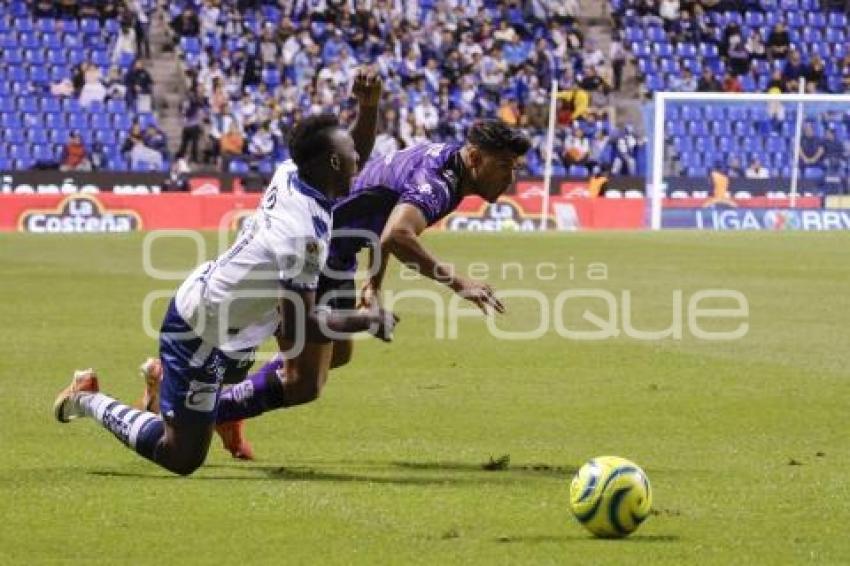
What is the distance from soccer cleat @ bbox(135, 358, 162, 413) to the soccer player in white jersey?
96 centimetres

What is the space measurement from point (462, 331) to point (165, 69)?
2708 centimetres

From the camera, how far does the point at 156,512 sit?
29.5 feet

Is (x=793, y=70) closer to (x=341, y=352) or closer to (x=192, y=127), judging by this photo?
(x=192, y=127)

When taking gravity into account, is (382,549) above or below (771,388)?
above

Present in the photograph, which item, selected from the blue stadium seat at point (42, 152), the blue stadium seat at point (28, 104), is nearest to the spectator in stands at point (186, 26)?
the blue stadium seat at point (28, 104)

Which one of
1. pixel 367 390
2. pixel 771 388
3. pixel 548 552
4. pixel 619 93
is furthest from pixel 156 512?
pixel 619 93

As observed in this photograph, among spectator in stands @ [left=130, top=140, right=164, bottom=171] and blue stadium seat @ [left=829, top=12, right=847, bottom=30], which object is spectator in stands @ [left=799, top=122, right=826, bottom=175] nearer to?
blue stadium seat @ [left=829, top=12, right=847, bottom=30]

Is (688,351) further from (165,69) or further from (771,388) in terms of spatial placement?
(165,69)

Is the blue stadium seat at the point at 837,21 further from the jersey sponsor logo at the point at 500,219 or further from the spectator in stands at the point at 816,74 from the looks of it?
the jersey sponsor logo at the point at 500,219

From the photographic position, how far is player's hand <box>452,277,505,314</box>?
389 inches

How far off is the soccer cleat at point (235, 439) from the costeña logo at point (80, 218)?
2802 centimetres

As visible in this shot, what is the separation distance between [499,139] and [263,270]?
223 centimetres

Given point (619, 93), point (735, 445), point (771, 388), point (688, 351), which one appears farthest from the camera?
point (619, 93)

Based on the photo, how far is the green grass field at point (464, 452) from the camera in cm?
826
